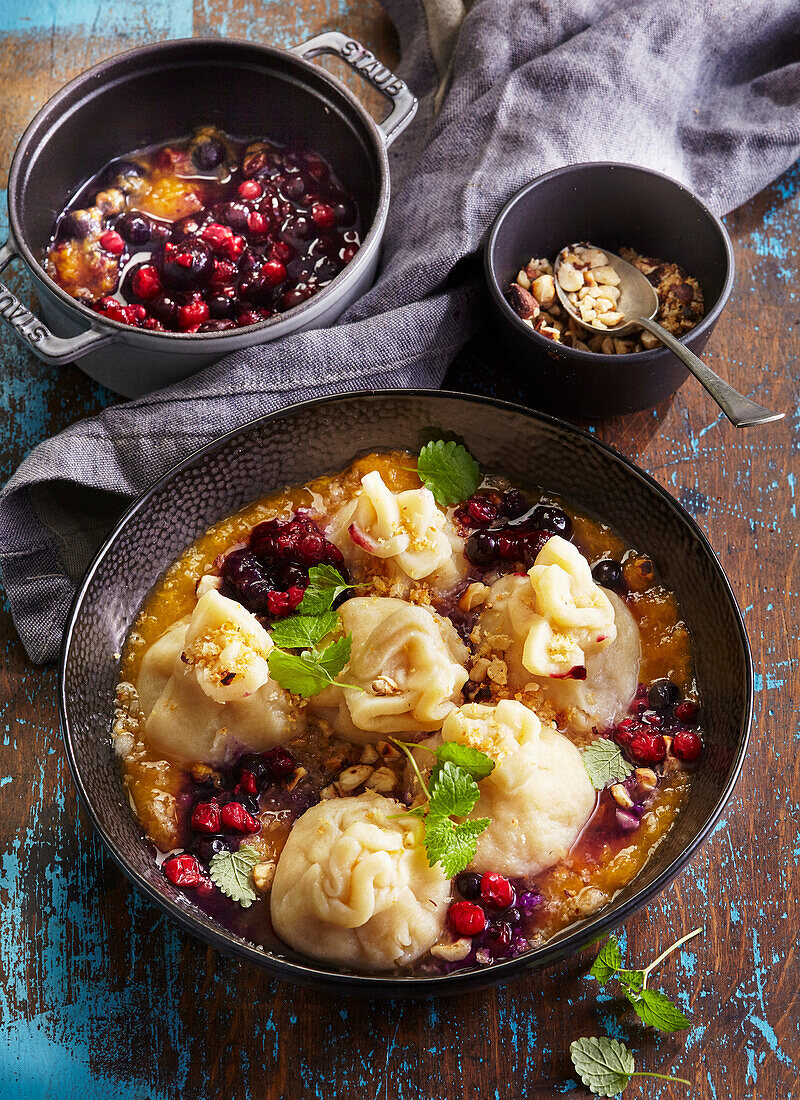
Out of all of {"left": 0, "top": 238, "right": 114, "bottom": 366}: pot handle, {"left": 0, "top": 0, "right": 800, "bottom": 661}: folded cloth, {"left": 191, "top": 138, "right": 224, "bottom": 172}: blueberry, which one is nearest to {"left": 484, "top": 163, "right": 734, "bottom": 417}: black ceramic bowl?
{"left": 0, "top": 0, "right": 800, "bottom": 661}: folded cloth

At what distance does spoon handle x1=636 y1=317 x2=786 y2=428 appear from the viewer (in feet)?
7.74

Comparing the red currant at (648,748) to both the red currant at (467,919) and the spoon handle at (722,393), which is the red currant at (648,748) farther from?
the spoon handle at (722,393)

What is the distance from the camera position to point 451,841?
1.94 m

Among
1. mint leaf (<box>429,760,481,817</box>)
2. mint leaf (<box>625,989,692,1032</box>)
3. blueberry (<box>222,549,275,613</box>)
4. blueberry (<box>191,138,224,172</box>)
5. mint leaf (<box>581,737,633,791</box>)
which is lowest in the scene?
mint leaf (<box>625,989,692,1032</box>)

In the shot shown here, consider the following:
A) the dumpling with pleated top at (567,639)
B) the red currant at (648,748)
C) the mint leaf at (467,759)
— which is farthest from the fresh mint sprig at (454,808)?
the red currant at (648,748)

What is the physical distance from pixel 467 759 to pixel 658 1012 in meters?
0.72

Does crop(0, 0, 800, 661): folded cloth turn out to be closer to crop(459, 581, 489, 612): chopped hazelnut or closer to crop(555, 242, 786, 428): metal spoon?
crop(555, 242, 786, 428): metal spoon

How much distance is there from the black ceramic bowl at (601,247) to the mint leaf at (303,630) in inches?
34.9

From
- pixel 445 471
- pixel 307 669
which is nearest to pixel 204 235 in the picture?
pixel 445 471

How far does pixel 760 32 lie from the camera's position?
10.0 ft

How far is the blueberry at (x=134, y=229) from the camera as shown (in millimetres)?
2742

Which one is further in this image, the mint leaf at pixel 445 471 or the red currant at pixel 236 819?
the mint leaf at pixel 445 471

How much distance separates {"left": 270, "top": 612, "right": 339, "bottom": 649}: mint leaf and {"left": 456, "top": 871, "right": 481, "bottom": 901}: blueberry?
0.57 metres

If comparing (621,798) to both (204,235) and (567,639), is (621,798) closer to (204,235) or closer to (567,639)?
(567,639)
